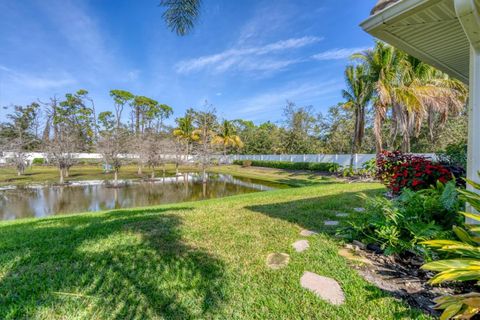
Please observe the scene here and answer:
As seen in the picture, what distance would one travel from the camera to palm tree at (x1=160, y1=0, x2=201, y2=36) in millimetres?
3812

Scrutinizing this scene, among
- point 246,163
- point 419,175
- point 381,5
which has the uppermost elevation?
point 381,5

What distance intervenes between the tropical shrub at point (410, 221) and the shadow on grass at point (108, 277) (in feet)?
5.83

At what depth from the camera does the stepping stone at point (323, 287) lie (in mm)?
1854

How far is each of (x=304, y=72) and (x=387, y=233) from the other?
1684 cm

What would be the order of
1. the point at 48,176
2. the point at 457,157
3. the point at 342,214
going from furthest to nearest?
the point at 48,176 < the point at 457,157 < the point at 342,214

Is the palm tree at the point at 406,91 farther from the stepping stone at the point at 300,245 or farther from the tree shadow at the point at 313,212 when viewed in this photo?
the stepping stone at the point at 300,245

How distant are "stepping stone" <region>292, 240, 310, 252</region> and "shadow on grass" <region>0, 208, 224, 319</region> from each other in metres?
0.97

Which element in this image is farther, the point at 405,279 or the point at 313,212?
the point at 313,212

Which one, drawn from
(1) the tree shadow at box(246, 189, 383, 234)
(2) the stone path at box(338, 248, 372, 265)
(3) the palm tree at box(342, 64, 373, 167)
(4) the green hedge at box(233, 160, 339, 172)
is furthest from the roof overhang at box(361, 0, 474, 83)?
(4) the green hedge at box(233, 160, 339, 172)

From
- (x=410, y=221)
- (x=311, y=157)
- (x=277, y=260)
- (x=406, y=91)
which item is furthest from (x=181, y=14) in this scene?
(x=311, y=157)

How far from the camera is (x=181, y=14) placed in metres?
3.88

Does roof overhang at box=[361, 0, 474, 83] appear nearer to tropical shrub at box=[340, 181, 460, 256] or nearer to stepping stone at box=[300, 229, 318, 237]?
tropical shrub at box=[340, 181, 460, 256]

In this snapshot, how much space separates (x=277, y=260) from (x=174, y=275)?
108 cm

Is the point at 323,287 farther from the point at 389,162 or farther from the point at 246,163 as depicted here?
the point at 246,163
